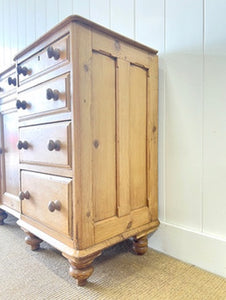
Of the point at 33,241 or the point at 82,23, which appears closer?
the point at 82,23

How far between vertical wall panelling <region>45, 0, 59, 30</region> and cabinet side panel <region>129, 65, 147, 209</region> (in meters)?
1.02

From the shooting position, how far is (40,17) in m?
1.75

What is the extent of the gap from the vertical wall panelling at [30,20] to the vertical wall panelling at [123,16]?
890 mm

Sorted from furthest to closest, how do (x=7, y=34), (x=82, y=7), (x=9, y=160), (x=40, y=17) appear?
(x=7, y=34) → (x=40, y=17) → (x=82, y=7) → (x=9, y=160)

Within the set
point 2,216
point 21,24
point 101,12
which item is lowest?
point 2,216

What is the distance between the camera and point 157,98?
3.43ft

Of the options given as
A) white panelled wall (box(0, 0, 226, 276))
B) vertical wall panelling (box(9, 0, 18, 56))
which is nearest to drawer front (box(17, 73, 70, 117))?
white panelled wall (box(0, 0, 226, 276))

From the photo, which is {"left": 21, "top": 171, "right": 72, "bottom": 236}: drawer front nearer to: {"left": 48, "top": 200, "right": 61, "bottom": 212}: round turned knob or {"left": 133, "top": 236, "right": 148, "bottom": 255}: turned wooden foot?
{"left": 48, "top": 200, "right": 61, "bottom": 212}: round turned knob

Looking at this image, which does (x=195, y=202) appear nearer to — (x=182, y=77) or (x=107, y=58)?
(x=182, y=77)

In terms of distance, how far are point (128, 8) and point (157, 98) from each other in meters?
0.50

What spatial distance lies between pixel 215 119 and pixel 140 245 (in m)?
0.61

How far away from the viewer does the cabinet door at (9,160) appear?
122 cm

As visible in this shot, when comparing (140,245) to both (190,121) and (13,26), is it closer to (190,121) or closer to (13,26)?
(190,121)

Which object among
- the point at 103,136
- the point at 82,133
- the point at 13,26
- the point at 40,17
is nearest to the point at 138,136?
the point at 103,136
